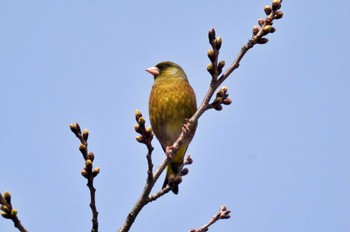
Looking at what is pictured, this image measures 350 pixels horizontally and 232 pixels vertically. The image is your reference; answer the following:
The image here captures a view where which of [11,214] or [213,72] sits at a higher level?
[213,72]

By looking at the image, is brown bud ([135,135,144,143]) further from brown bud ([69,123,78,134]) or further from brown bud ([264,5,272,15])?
brown bud ([264,5,272,15])

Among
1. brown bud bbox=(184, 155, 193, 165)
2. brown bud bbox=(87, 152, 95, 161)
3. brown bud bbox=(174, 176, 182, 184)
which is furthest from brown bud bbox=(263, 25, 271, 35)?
brown bud bbox=(184, 155, 193, 165)

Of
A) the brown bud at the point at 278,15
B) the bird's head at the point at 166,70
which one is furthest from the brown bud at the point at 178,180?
the bird's head at the point at 166,70

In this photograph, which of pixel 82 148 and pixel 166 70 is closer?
pixel 82 148

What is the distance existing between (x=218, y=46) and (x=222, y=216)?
46.4 inches

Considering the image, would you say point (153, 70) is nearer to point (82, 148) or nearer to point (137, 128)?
point (137, 128)

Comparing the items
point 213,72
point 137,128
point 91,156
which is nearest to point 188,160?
point 137,128

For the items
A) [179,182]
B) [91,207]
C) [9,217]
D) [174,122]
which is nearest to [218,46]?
[179,182]

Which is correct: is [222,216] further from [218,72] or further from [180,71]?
[180,71]

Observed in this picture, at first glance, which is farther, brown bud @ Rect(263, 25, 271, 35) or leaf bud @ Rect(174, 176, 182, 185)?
leaf bud @ Rect(174, 176, 182, 185)

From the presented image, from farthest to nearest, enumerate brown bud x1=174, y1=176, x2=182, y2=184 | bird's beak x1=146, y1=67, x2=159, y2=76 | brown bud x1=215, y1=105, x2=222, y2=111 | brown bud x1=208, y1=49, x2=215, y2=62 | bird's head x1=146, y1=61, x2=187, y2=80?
bird's beak x1=146, y1=67, x2=159, y2=76, bird's head x1=146, y1=61, x2=187, y2=80, brown bud x1=174, y1=176, x2=182, y2=184, brown bud x1=215, y1=105, x2=222, y2=111, brown bud x1=208, y1=49, x2=215, y2=62

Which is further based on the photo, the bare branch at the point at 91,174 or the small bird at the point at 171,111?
the small bird at the point at 171,111

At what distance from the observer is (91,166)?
2.97 metres

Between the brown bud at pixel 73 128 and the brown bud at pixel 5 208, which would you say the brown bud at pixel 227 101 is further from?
the brown bud at pixel 5 208
